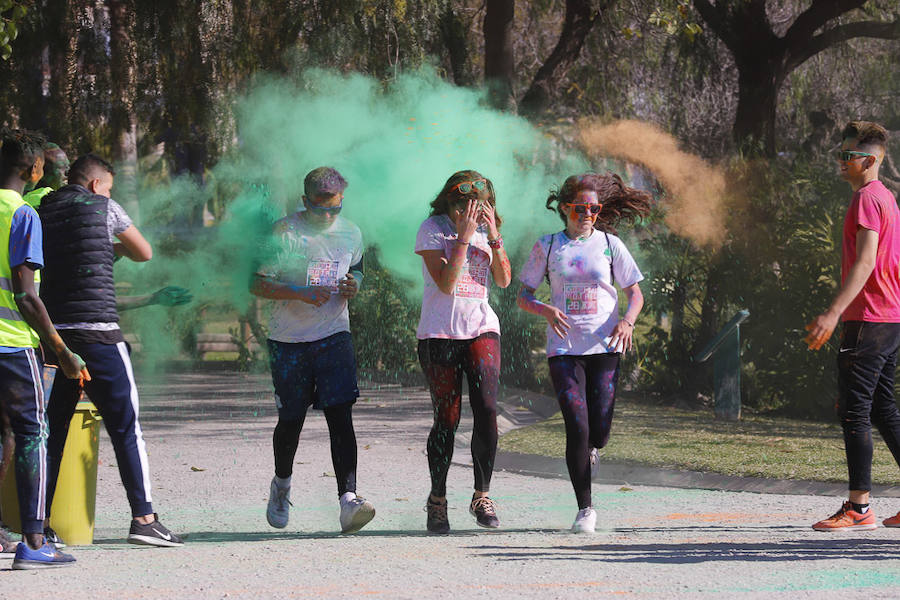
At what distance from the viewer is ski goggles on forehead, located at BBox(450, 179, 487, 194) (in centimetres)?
631

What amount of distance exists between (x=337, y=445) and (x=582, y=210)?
1.61 meters

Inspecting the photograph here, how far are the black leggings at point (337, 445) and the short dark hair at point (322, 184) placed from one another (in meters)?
1.00

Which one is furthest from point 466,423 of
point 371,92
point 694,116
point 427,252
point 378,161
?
point 694,116

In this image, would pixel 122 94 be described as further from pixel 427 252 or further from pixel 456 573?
pixel 456 573

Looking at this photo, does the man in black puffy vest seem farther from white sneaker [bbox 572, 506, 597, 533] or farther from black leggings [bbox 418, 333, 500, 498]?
white sneaker [bbox 572, 506, 597, 533]

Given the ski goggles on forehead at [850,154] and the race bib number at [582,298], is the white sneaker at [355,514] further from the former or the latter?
the ski goggles on forehead at [850,154]

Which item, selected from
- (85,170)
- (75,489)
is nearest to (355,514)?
(75,489)

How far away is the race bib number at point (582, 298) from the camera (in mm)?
6339

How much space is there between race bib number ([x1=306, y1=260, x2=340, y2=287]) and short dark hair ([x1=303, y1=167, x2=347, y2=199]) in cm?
32

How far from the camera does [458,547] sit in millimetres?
5785

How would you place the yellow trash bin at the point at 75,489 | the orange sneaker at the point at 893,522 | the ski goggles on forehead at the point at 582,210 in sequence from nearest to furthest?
1. the yellow trash bin at the point at 75,489
2. the orange sneaker at the point at 893,522
3. the ski goggles on forehead at the point at 582,210

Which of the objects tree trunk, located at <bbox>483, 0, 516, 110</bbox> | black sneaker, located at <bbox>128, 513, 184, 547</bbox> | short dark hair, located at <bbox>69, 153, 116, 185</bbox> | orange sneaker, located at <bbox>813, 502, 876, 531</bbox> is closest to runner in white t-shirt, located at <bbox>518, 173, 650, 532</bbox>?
orange sneaker, located at <bbox>813, 502, 876, 531</bbox>

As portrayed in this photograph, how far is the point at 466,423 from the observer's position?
1120cm

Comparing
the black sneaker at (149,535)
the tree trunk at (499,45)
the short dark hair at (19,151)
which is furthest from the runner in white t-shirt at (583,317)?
the tree trunk at (499,45)
